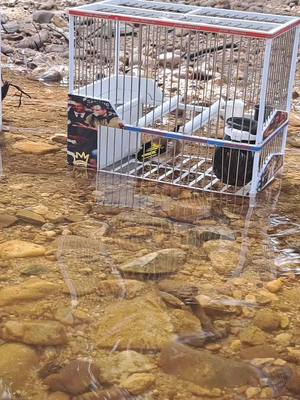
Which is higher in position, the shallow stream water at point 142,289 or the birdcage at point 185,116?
the birdcage at point 185,116

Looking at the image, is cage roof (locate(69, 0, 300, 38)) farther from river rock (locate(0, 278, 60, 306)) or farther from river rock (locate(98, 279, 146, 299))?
river rock (locate(0, 278, 60, 306))

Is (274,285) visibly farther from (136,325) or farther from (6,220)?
(6,220)

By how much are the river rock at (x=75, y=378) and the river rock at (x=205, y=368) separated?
11.9 inches

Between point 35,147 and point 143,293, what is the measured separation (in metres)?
2.44

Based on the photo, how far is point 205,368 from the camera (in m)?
3.29

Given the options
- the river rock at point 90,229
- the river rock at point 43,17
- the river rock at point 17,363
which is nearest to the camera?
the river rock at point 17,363

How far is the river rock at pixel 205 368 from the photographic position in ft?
10.6

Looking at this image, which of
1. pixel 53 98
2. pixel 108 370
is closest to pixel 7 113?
pixel 53 98

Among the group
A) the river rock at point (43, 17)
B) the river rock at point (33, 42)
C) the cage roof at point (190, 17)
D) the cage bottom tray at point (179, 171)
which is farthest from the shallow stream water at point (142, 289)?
the river rock at point (43, 17)

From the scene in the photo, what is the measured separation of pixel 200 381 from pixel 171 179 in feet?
8.29

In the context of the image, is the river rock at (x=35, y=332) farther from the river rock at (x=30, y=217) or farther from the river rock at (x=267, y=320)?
the river rock at (x=30, y=217)

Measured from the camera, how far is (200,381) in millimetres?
3209

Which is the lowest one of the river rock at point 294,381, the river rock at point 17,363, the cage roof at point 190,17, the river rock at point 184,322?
the river rock at point 294,381

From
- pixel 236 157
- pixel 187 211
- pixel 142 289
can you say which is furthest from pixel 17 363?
pixel 236 157
